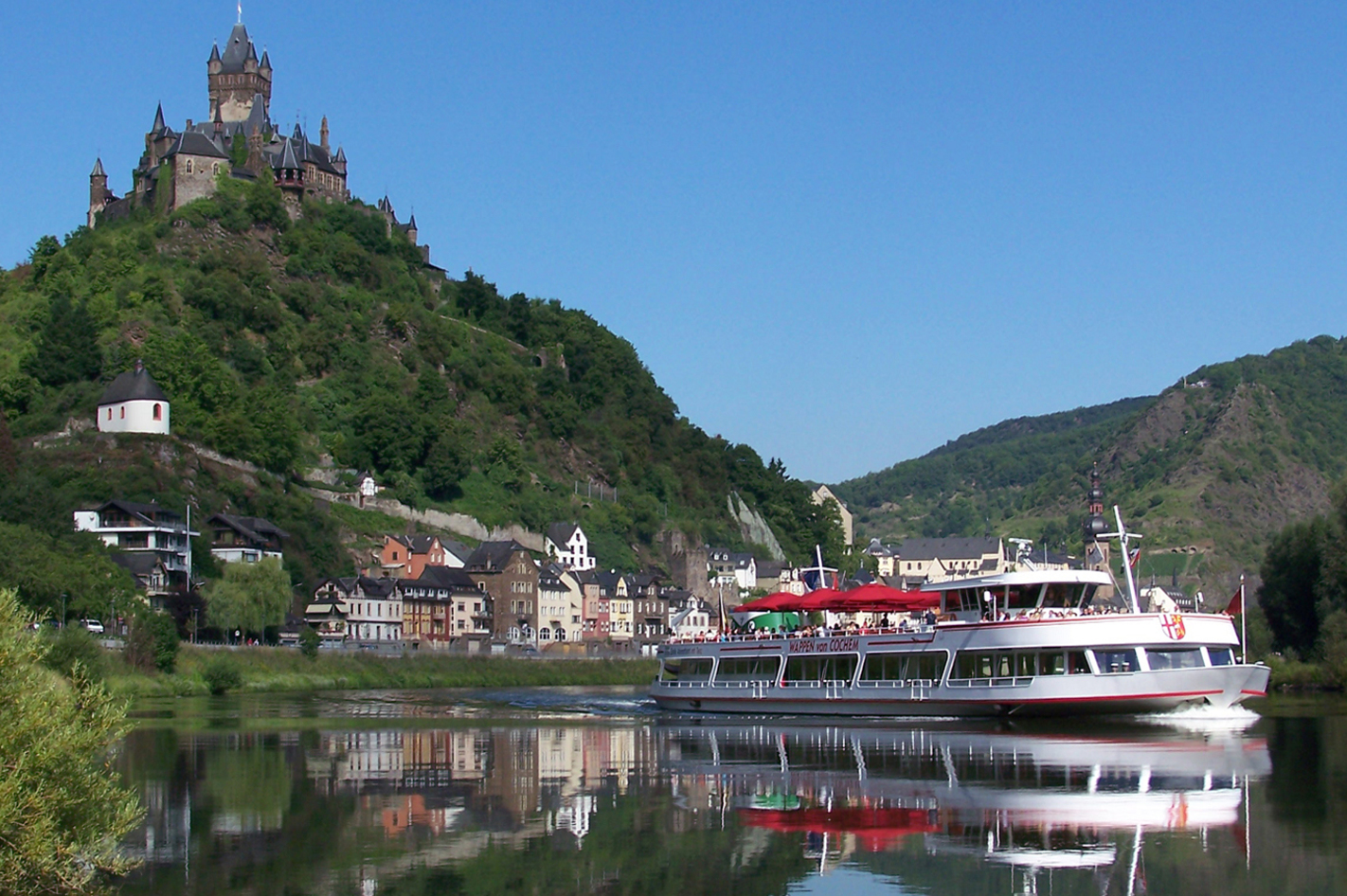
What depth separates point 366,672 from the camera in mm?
92562

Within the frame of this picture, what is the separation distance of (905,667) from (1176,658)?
991 centimetres

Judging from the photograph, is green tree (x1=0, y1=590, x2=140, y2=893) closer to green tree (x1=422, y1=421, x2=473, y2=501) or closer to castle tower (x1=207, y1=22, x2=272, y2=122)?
green tree (x1=422, y1=421, x2=473, y2=501)

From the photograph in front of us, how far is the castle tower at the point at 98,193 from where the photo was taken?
156375 mm

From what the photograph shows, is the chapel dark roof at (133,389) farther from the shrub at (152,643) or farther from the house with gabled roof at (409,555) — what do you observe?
the shrub at (152,643)

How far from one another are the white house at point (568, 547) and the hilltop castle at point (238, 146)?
4052 centimetres

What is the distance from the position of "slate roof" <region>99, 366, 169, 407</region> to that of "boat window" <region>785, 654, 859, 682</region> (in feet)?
212

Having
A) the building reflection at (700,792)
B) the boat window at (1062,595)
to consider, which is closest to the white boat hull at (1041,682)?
the building reflection at (700,792)

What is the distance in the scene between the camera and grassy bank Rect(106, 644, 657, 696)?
247ft

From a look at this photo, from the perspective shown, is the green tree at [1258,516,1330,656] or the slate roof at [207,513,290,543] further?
the slate roof at [207,513,290,543]

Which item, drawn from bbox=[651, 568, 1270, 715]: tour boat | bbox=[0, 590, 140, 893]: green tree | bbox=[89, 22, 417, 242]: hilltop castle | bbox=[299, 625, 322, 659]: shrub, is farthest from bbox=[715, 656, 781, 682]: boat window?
bbox=[89, 22, 417, 242]: hilltop castle

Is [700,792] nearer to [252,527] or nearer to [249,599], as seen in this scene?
[249,599]

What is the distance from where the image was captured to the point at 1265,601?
84062 mm

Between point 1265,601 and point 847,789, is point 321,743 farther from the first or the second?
point 1265,601

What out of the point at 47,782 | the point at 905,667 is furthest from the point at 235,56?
the point at 47,782
